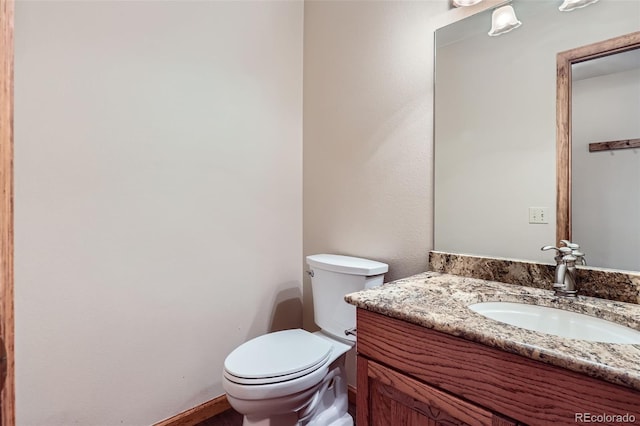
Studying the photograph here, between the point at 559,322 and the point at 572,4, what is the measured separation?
1049mm

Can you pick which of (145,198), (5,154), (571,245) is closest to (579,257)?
(571,245)

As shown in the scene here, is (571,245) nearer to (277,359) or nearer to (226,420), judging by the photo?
(277,359)

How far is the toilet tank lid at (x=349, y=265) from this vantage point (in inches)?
56.2

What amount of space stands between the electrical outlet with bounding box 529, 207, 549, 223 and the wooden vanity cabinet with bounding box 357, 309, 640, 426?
66 cm

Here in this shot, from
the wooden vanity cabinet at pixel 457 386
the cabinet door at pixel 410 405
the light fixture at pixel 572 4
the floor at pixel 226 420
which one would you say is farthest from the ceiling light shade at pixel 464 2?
the floor at pixel 226 420

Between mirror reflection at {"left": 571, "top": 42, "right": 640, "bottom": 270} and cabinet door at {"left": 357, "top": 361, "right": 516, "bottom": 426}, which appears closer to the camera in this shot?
cabinet door at {"left": 357, "top": 361, "right": 516, "bottom": 426}

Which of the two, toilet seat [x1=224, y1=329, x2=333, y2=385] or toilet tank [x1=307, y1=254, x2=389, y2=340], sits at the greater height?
toilet tank [x1=307, y1=254, x2=389, y2=340]

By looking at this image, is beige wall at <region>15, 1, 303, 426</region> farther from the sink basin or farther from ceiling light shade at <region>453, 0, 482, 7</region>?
the sink basin

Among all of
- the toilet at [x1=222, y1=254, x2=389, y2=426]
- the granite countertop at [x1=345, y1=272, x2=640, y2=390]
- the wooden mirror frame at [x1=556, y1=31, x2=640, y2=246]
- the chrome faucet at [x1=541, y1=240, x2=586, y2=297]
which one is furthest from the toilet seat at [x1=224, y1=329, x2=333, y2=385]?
the wooden mirror frame at [x1=556, y1=31, x2=640, y2=246]

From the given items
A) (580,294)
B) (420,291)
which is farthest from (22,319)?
(580,294)

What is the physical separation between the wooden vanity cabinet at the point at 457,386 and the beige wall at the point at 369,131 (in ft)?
2.10

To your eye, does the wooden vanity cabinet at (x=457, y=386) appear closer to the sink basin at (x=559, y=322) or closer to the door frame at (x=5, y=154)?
the sink basin at (x=559, y=322)

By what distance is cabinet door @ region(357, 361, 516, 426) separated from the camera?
734 millimetres

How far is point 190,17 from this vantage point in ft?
5.02
